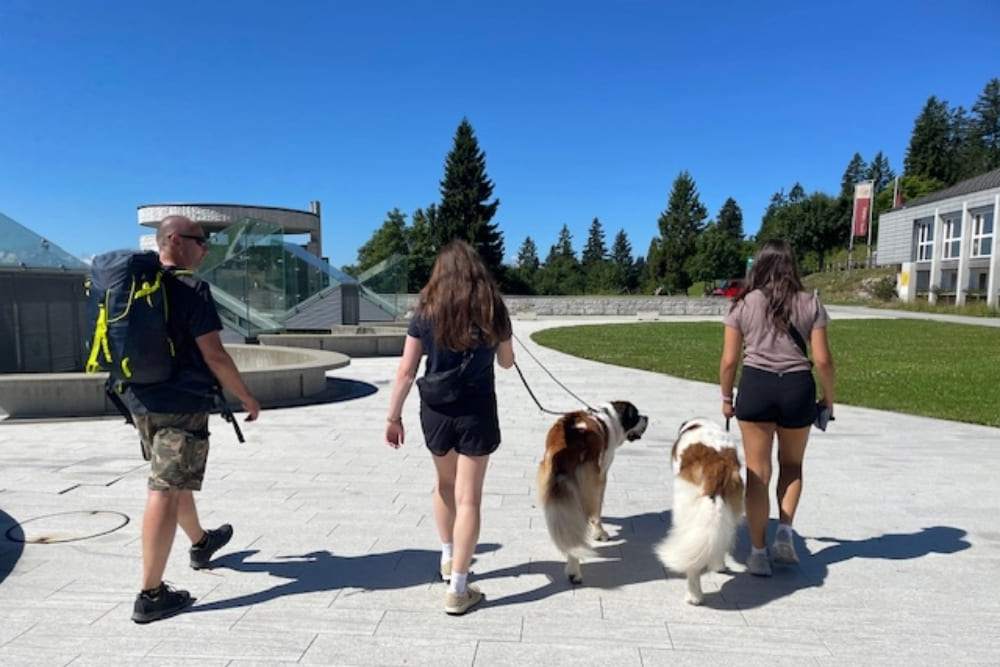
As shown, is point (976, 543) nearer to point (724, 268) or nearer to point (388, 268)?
point (388, 268)

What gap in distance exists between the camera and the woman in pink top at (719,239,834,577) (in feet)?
12.2

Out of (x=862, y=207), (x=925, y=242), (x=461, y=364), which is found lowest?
(x=461, y=364)

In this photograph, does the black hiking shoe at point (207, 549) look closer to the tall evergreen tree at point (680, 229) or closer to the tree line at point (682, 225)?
the tree line at point (682, 225)

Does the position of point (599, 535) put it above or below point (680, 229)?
below

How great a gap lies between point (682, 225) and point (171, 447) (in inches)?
3682

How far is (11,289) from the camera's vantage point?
32.7 feet

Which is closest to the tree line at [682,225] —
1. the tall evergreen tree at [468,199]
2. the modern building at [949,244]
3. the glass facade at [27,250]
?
the tall evergreen tree at [468,199]

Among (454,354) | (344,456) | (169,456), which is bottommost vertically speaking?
(344,456)

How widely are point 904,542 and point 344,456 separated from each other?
5092 millimetres

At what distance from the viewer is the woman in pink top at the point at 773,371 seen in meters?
3.72

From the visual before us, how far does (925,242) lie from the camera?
1973 inches

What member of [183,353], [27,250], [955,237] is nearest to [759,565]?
[183,353]

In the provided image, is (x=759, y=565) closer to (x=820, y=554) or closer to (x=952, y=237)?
(x=820, y=554)

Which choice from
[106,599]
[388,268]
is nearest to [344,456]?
[106,599]
